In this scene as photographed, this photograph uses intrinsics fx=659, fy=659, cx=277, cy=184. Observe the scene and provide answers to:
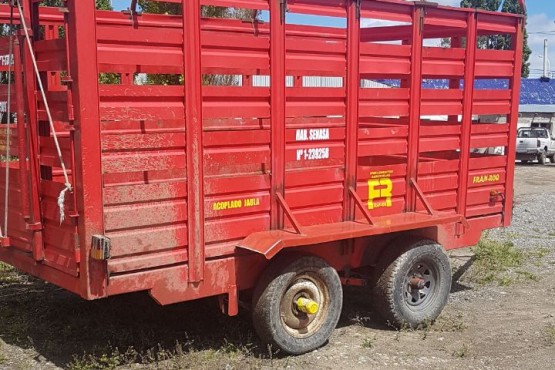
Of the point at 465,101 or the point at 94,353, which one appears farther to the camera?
the point at 465,101

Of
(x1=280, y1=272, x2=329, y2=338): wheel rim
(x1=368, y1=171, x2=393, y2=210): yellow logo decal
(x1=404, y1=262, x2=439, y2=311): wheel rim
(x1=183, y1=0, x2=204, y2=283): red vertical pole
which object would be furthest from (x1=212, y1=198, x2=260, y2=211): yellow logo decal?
(x1=404, y1=262, x2=439, y2=311): wheel rim

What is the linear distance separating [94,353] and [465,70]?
4.32 metres

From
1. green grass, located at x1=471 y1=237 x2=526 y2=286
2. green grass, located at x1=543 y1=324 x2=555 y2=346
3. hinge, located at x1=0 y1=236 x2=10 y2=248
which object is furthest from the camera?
green grass, located at x1=471 y1=237 x2=526 y2=286

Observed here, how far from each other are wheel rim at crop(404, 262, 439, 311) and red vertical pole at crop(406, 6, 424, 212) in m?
0.57

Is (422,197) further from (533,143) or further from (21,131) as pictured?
(533,143)

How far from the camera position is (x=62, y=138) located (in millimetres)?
4578

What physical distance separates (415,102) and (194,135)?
2376 mm

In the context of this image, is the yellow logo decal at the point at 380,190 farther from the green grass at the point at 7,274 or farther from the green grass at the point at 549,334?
the green grass at the point at 7,274

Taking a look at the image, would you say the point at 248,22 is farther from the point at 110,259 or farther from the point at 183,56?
the point at 110,259

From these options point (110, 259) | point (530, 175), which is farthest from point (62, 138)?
point (530, 175)

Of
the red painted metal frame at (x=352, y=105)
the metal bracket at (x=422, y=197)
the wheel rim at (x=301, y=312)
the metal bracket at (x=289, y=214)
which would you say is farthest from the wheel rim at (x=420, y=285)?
the metal bracket at (x=289, y=214)

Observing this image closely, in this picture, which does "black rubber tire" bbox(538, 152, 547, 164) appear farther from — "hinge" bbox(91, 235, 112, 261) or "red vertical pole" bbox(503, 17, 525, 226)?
"hinge" bbox(91, 235, 112, 261)

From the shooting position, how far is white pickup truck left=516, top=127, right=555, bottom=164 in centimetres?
3027

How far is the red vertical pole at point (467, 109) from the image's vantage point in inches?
256
